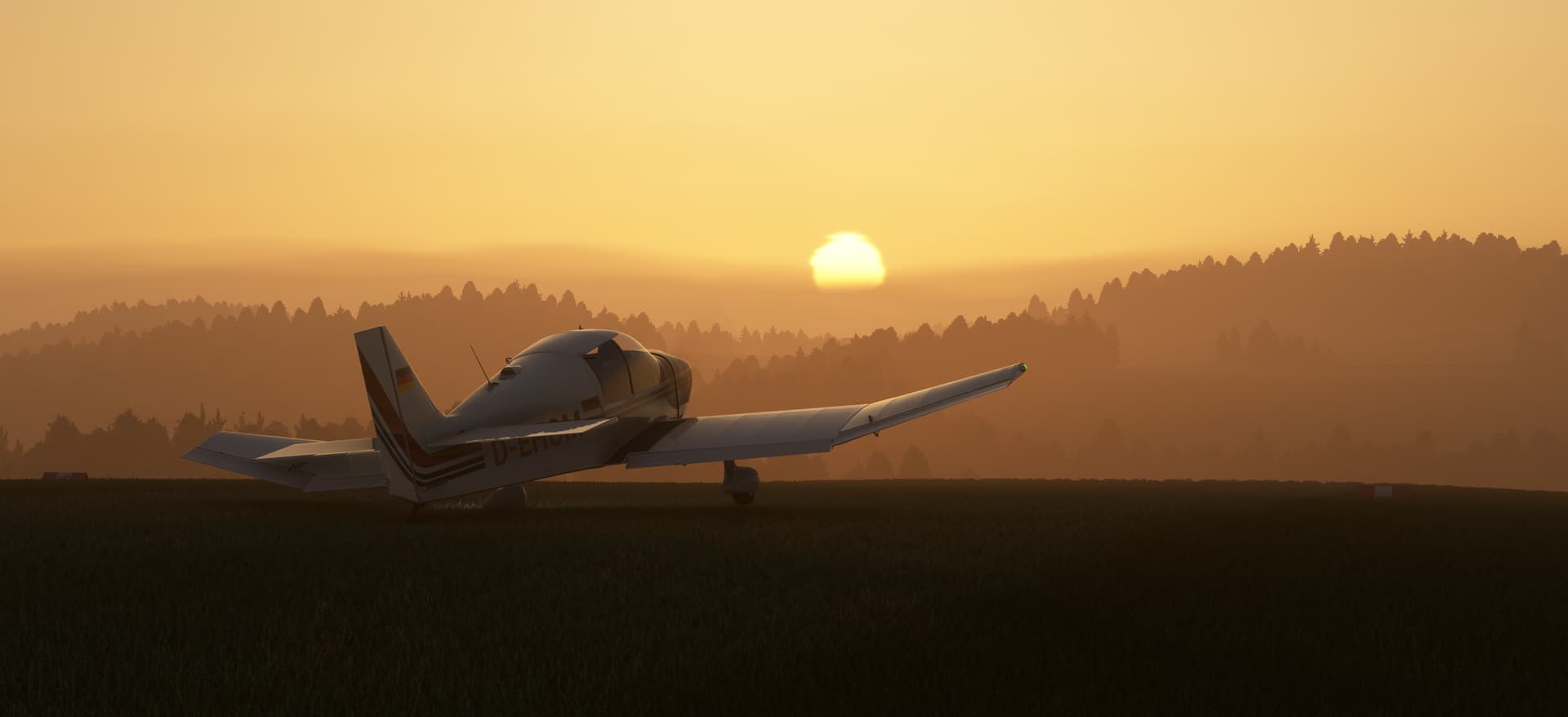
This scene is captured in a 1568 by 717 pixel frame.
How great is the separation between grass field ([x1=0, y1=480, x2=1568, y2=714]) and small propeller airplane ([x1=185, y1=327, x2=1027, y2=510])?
1.22 metres

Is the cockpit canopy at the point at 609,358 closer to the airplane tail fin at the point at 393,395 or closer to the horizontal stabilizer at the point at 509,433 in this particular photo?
the horizontal stabilizer at the point at 509,433

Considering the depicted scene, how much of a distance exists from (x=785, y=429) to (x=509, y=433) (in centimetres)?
468

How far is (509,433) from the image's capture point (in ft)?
58.6

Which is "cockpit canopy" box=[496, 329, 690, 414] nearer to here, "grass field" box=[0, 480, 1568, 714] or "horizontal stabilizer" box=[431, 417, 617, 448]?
"horizontal stabilizer" box=[431, 417, 617, 448]

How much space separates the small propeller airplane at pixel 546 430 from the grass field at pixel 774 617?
48.1 inches

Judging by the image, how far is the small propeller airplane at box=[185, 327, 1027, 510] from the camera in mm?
17562

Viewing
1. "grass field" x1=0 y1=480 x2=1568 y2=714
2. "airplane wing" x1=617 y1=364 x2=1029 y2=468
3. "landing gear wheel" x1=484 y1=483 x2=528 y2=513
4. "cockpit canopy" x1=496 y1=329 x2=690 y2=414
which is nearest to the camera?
"grass field" x1=0 y1=480 x2=1568 y2=714

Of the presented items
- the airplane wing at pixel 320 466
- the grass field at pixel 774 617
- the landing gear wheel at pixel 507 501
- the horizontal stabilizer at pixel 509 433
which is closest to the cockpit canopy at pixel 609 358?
the horizontal stabilizer at pixel 509 433

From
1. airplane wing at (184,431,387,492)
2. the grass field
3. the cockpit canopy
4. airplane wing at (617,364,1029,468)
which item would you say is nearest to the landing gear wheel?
airplane wing at (184,431,387,492)

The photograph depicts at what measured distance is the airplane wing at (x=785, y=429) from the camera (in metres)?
18.6

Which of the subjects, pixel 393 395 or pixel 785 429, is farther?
pixel 785 429

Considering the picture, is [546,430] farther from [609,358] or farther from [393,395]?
[609,358]

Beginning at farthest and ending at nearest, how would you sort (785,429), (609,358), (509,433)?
(609,358), (785,429), (509,433)

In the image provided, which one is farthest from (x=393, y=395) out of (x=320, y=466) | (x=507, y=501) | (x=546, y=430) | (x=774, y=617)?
(x=774, y=617)
